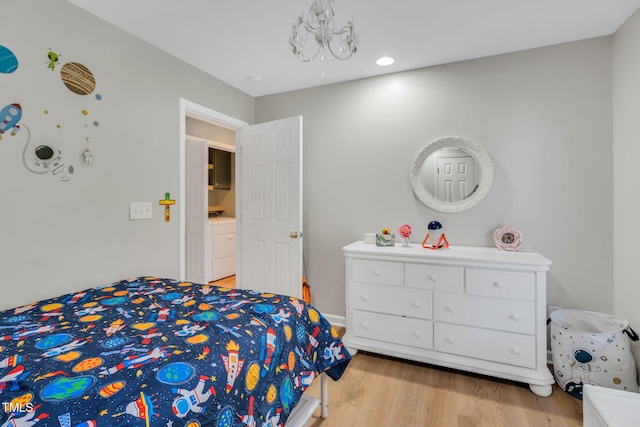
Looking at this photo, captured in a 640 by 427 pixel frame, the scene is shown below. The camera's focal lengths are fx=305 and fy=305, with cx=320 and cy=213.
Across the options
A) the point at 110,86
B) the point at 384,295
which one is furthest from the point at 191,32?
the point at 384,295

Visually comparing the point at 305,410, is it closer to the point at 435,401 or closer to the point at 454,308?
the point at 435,401

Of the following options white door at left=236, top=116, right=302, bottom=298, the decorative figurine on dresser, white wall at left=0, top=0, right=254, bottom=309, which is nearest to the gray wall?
white wall at left=0, top=0, right=254, bottom=309

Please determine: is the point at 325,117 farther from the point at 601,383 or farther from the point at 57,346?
the point at 601,383

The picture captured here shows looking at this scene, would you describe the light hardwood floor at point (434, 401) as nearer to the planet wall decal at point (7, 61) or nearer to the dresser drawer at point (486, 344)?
the dresser drawer at point (486, 344)

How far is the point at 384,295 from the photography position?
2.42m

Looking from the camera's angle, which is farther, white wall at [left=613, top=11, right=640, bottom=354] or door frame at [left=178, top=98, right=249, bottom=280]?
door frame at [left=178, top=98, right=249, bottom=280]

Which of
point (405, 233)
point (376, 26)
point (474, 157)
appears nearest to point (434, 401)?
point (405, 233)

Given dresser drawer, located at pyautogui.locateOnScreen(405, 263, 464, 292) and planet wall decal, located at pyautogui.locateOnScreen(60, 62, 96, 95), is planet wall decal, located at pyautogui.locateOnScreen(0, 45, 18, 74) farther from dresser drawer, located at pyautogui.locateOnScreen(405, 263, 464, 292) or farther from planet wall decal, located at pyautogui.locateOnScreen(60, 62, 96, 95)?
dresser drawer, located at pyautogui.locateOnScreen(405, 263, 464, 292)


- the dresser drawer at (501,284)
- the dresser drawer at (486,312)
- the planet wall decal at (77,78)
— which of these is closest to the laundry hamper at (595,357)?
the dresser drawer at (486,312)

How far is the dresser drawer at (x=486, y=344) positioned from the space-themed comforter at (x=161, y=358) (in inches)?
37.1

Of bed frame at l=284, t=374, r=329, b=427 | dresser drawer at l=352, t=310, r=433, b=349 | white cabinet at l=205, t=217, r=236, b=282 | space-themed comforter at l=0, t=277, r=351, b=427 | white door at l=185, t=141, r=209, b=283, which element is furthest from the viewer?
white cabinet at l=205, t=217, r=236, b=282

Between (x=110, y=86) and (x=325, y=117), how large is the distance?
1807mm

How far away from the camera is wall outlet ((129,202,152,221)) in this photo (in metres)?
2.15

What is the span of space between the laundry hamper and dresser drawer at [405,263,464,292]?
681 mm
